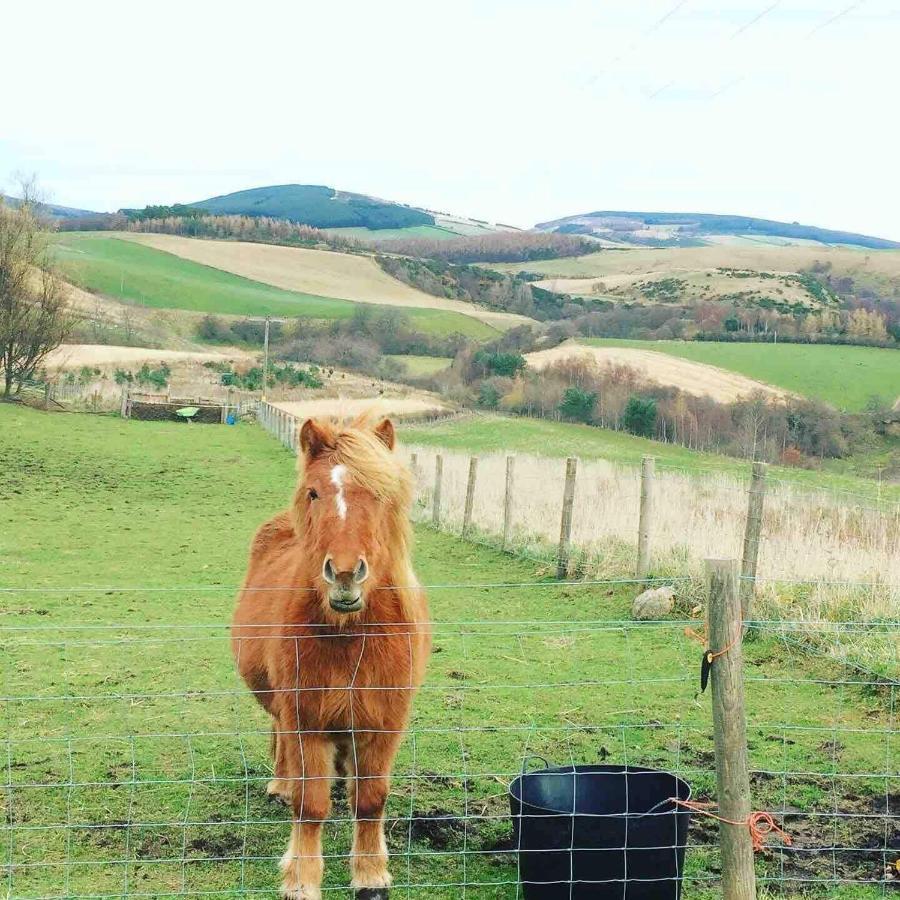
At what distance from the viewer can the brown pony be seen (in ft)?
14.9

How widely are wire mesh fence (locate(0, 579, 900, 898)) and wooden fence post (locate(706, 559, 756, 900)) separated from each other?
553mm

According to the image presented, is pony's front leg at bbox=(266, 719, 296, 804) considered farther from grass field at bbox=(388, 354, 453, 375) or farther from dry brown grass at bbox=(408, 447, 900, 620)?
grass field at bbox=(388, 354, 453, 375)

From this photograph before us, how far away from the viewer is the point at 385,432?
16.2 feet

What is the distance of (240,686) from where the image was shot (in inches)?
331

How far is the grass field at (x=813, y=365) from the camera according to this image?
162 ft

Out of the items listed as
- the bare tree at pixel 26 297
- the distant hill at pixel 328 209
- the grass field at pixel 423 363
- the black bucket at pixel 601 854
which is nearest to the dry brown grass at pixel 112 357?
the bare tree at pixel 26 297

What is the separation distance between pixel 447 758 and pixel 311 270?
331 feet

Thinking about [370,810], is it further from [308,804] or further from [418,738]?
[418,738]

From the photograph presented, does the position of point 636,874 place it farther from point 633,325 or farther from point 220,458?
point 633,325

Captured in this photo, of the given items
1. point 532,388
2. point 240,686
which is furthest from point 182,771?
point 532,388

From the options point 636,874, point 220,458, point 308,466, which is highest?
point 308,466

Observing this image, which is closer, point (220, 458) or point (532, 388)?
point (220, 458)

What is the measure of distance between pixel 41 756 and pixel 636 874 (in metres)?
4.00

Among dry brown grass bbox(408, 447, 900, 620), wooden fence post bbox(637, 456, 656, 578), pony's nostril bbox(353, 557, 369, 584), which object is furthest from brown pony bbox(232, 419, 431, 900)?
wooden fence post bbox(637, 456, 656, 578)
